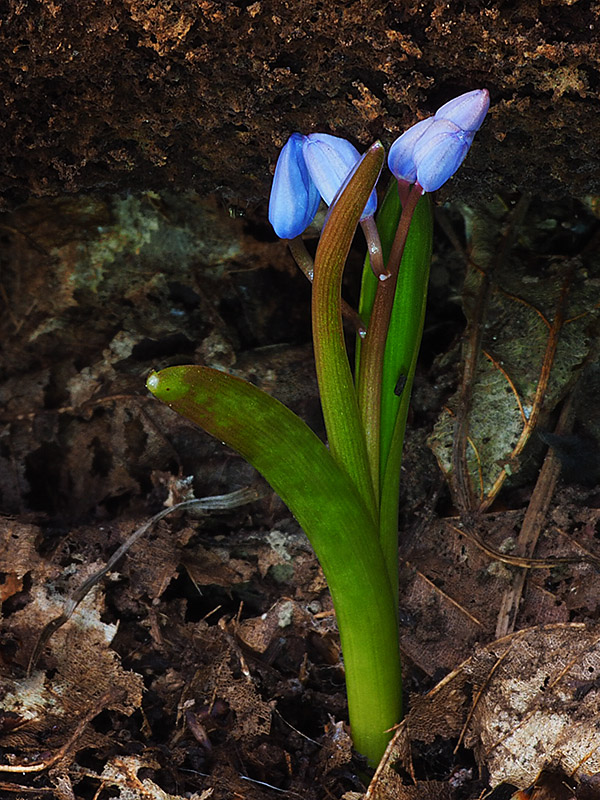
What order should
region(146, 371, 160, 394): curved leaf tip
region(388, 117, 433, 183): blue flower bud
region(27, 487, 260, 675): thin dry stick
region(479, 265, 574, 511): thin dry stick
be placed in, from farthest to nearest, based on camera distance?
region(479, 265, 574, 511): thin dry stick, region(27, 487, 260, 675): thin dry stick, region(388, 117, 433, 183): blue flower bud, region(146, 371, 160, 394): curved leaf tip

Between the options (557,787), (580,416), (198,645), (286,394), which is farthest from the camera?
(286,394)

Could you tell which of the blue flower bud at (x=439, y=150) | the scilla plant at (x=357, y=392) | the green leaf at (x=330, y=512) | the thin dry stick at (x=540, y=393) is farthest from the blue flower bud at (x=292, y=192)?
the thin dry stick at (x=540, y=393)

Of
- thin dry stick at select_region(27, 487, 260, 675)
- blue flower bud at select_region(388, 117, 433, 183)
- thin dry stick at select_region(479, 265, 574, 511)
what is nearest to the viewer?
blue flower bud at select_region(388, 117, 433, 183)

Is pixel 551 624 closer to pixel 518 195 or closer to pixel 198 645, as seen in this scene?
pixel 198 645

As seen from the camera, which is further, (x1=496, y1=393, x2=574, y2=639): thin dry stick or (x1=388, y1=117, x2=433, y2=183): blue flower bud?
(x1=496, y1=393, x2=574, y2=639): thin dry stick

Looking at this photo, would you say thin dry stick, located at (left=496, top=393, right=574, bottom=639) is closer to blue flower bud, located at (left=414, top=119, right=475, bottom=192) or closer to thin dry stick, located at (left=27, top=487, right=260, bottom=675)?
thin dry stick, located at (left=27, top=487, right=260, bottom=675)

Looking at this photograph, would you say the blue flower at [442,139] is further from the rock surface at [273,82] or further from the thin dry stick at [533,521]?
the thin dry stick at [533,521]

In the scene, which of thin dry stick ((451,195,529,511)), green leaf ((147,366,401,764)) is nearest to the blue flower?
green leaf ((147,366,401,764))

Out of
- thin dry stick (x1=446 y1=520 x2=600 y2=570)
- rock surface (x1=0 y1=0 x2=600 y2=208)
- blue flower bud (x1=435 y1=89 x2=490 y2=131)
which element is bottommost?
thin dry stick (x1=446 y1=520 x2=600 y2=570)

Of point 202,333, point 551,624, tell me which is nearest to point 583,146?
point 551,624
